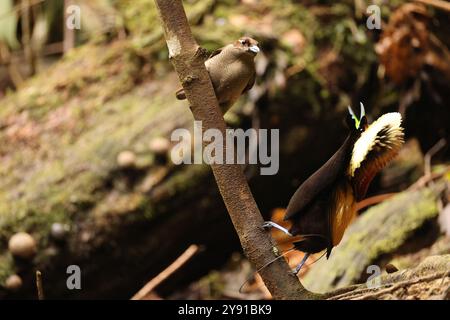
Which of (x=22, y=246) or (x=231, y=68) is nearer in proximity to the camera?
(x=231, y=68)

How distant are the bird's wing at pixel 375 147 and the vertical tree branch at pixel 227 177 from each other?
0.23 meters

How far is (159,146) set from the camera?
2479 millimetres

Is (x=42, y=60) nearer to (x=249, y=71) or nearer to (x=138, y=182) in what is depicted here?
(x=138, y=182)

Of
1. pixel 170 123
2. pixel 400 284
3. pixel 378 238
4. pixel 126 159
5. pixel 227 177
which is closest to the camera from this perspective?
pixel 400 284

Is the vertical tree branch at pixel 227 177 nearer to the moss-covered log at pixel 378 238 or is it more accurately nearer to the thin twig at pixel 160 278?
the thin twig at pixel 160 278

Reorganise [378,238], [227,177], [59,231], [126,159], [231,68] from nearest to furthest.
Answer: [227,177] < [231,68] < [378,238] < [59,231] < [126,159]

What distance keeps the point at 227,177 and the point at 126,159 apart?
1.21 metres

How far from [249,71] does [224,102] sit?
9cm

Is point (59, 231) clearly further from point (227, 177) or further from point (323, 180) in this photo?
point (323, 180)

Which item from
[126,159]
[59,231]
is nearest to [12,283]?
[59,231]

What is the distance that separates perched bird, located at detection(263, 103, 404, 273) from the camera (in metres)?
1.21

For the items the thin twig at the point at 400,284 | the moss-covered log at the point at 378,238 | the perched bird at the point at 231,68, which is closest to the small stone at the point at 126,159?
the moss-covered log at the point at 378,238

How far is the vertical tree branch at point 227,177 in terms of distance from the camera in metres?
1.29
